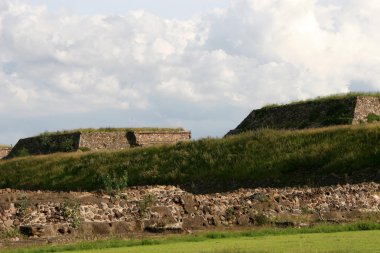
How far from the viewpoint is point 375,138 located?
42.0 metres

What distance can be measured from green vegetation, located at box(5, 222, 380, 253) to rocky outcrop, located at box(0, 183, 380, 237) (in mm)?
2035

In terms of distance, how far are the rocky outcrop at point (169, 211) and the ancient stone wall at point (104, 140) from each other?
3575cm

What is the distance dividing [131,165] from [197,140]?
5.18 meters

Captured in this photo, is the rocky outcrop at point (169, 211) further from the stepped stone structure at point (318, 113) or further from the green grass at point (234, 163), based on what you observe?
the stepped stone structure at point (318, 113)

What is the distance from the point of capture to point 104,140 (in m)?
66.7

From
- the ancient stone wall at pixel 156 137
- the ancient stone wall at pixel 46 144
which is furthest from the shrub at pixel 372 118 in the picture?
the ancient stone wall at pixel 46 144

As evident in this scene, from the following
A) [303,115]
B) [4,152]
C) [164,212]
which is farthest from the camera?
[4,152]

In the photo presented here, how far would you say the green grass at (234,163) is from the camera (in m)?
40.2

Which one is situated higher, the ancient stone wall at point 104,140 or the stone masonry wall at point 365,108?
the stone masonry wall at point 365,108

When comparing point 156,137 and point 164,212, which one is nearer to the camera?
point 164,212

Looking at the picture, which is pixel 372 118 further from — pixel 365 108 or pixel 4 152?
A: pixel 4 152

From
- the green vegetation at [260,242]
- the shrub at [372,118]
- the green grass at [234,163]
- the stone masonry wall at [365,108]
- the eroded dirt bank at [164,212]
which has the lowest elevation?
the green vegetation at [260,242]

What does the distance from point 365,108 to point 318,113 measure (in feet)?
11.9

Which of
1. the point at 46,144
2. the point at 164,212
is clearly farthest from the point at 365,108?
the point at 46,144
